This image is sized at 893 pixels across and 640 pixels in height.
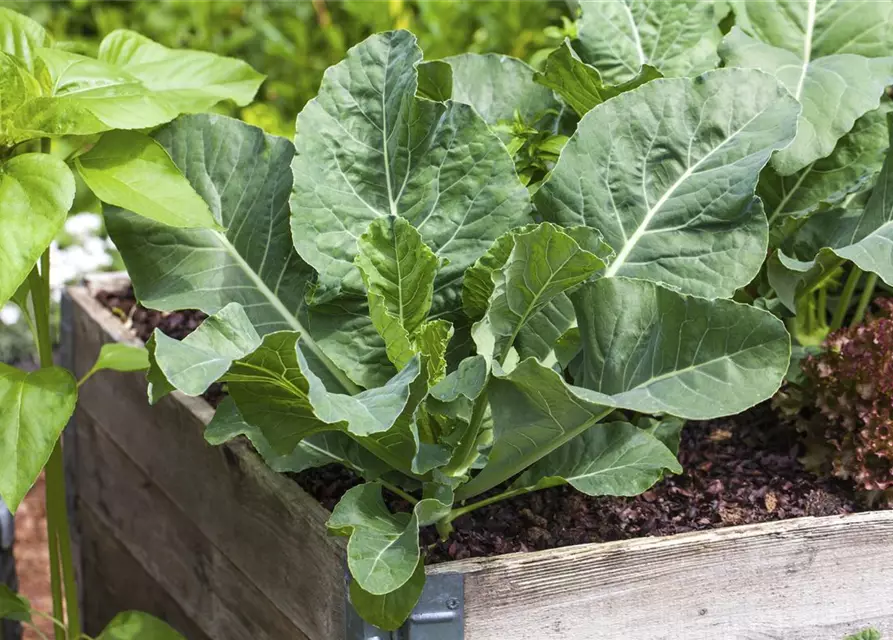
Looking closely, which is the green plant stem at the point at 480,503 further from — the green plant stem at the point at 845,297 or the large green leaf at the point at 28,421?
the green plant stem at the point at 845,297

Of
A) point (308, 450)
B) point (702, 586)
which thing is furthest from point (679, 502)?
point (308, 450)

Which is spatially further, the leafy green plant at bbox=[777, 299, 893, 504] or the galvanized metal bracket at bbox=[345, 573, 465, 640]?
the leafy green plant at bbox=[777, 299, 893, 504]

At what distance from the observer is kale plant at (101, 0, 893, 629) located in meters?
1.25

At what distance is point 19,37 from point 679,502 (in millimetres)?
1202

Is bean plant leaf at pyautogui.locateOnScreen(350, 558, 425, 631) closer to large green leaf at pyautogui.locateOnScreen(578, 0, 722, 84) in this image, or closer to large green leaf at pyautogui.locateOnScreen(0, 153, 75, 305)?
large green leaf at pyautogui.locateOnScreen(0, 153, 75, 305)

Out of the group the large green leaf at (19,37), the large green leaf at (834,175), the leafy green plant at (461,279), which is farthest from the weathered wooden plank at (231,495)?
the large green leaf at (834,175)

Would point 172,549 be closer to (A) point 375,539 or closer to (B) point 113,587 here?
(B) point 113,587

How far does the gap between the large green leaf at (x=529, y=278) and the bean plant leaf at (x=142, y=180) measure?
391mm

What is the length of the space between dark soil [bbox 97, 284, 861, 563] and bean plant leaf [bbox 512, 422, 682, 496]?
3.2 inches

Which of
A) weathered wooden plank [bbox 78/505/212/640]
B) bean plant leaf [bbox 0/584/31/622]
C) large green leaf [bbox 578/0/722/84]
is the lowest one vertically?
weathered wooden plank [bbox 78/505/212/640]

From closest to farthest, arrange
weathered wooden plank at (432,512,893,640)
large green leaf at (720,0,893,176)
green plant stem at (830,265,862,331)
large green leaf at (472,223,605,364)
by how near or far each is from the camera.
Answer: large green leaf at (472,223,605,364), weathered wooden plank at (432,512,893,640), large green leaf at (720,0,893,176), green plant stem at (830,265,862,331)

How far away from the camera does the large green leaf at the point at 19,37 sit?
4.92 ft

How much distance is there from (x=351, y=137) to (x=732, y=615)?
2.81 ft

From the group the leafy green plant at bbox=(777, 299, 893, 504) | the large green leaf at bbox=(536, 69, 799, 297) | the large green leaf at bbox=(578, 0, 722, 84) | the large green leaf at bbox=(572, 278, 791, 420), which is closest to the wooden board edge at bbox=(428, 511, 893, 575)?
the leafy green plant at bbox=(777, 299, 893, 504)
